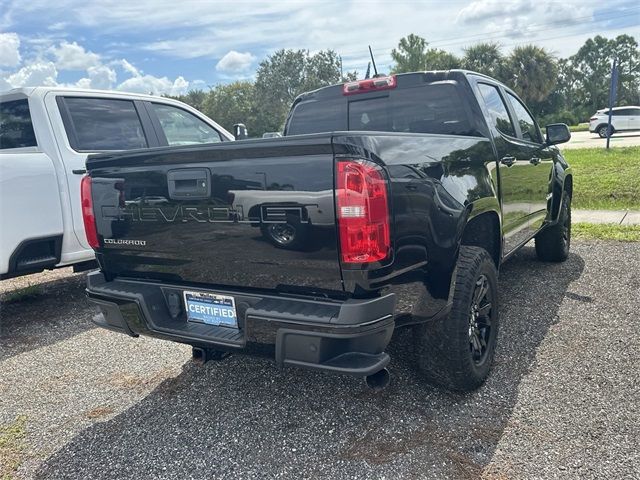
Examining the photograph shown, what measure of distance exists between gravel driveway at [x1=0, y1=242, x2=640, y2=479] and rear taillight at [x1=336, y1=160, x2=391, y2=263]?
1.05 m

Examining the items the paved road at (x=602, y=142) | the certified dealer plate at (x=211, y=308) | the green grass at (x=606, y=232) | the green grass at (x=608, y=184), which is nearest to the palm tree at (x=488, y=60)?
the paved road at (x=602, y=142)

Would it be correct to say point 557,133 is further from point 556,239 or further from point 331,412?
point 331,412

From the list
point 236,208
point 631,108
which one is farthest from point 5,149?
point 631,108

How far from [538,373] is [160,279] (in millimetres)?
2313

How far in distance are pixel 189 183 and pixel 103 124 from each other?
3.19 metres

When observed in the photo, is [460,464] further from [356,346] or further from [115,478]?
[115,478]

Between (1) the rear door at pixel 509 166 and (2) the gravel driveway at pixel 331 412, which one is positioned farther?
(1) the rear door at pixel 509 166

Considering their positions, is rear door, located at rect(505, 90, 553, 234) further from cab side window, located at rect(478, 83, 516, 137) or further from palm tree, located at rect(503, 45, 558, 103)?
palm tree, located at rect(503, 45, 558, 103)

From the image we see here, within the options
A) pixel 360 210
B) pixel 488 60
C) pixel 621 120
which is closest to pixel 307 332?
pixel 360 210

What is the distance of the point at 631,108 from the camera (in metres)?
28.1

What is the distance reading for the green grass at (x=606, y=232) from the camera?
6.43 metres

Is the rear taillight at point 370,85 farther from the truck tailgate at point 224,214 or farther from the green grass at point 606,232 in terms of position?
the green grass at point 606,232

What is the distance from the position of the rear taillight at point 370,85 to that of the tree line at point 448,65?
1391 inches

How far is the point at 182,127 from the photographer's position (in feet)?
19.3
